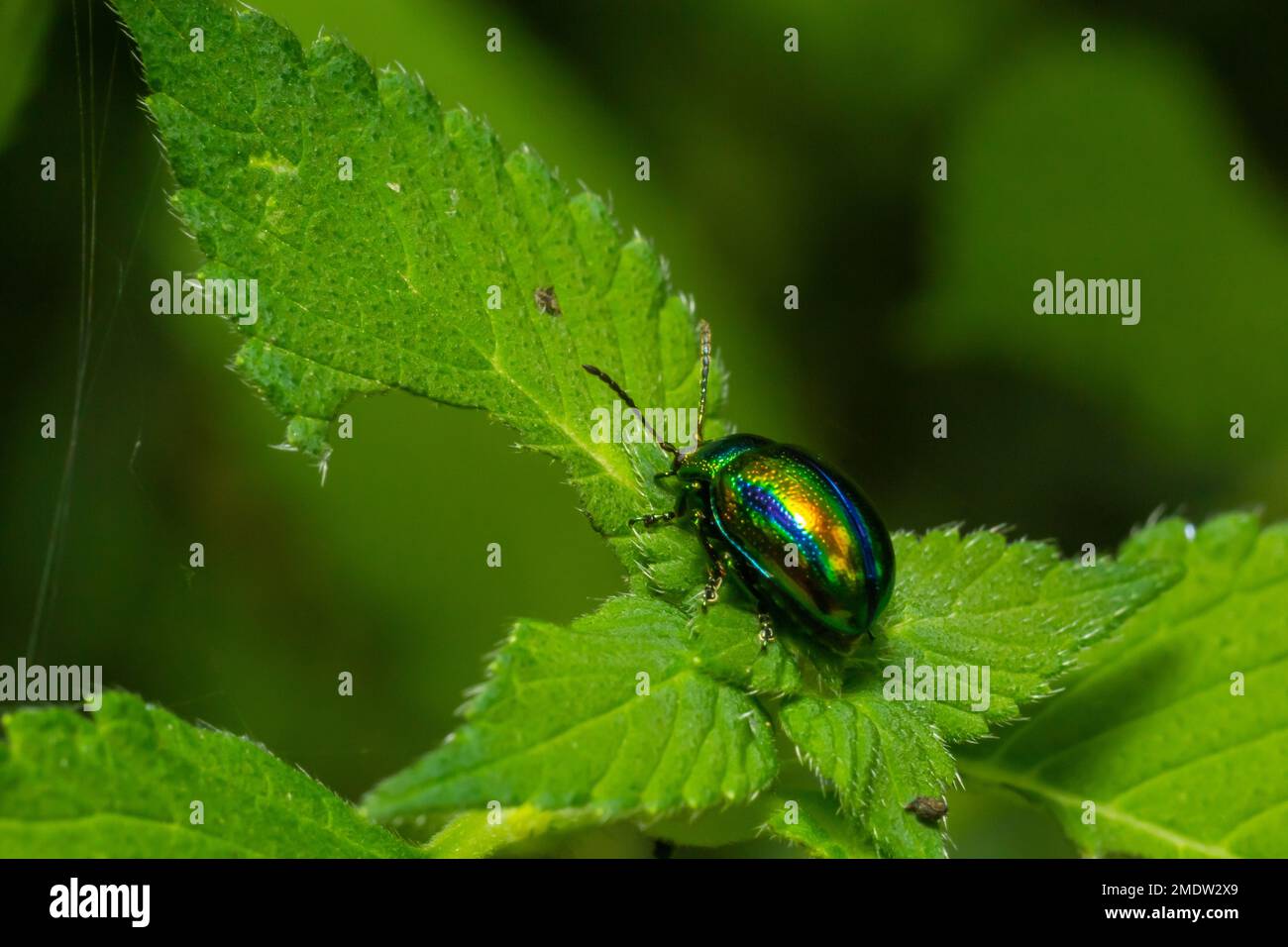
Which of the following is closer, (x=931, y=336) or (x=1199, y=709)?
(x=1199, y=709)

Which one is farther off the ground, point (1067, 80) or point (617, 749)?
point (1067, 80)

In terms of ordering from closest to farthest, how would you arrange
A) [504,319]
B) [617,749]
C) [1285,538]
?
[617,749], [504,319], [1285,538]

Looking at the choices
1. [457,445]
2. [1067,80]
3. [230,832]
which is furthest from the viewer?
[1067,80]

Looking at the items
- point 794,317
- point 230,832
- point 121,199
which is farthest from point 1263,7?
point 230,832

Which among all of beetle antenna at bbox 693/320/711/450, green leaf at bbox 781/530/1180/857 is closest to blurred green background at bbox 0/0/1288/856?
green leaf at bbox 781/530/1180/857

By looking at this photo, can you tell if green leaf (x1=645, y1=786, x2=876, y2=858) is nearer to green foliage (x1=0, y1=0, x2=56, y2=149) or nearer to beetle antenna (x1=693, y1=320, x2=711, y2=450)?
beetle antenna (x1=693, y1=320, x2=711, y2=450)

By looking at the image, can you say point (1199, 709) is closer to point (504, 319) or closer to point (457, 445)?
point (504, 319)

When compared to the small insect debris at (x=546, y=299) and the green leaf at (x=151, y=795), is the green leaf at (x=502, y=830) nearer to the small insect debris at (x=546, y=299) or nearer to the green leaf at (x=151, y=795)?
the green leaf at (x=151, y=795)
